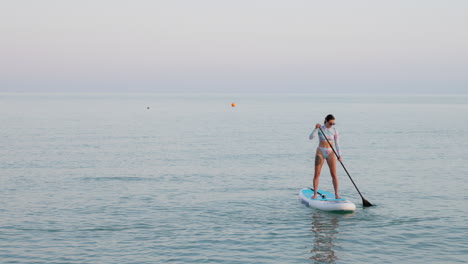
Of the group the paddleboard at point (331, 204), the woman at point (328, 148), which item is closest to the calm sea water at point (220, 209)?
the paddleboard at point (331, 204)

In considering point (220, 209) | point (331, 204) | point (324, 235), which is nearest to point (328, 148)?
point (331, 204)

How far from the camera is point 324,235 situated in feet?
51.6

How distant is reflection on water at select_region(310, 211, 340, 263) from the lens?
13.7 meters

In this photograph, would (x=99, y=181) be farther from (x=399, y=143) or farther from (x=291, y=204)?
(x=399, y=143)

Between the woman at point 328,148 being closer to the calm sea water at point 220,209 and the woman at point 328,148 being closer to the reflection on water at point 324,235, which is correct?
the reflection on water at point 324,235

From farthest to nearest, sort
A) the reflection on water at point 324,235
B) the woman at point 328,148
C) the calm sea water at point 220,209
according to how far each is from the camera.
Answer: the woman at point 328,148
the calm sea water at point 220,209
the reflection on water at point 324,235

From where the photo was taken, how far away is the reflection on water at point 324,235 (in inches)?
540

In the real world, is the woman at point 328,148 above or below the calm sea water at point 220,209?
above

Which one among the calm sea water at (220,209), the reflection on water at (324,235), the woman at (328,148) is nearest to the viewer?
the reflection on water at (324,235)

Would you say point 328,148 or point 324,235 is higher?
point 328,148

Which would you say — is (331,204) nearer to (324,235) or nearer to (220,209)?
(324,235)

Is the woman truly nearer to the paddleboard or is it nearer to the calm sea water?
the paddleboard

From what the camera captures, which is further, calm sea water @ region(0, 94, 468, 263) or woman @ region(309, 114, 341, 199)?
woman @ region(309, 114, 341, 199)

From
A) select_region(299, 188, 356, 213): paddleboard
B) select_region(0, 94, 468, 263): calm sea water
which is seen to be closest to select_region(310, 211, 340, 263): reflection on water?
select_region(0, 94, 468, 263): calm sea water
